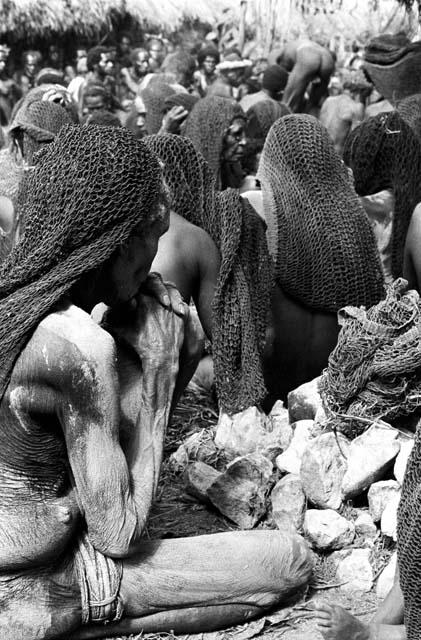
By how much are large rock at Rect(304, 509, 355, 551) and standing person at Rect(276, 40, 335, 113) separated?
9.86m

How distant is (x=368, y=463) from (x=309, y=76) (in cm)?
1028

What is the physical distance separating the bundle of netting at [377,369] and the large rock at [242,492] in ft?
1.29

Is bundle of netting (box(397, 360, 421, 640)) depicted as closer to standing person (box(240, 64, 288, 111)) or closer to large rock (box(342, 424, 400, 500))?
large rock (box(342, 424, 400, 500))

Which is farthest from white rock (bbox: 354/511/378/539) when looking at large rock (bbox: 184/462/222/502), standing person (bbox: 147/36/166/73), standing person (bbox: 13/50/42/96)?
standing person (bbox: 13/50/42/96)

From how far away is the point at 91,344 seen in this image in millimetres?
2830

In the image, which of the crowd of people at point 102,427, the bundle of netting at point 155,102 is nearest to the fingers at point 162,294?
the crowd of people at point 102,427

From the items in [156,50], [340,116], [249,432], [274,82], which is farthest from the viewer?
[156,50]

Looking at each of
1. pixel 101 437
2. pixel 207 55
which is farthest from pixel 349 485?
pixel 207 55

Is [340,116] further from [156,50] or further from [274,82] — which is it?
[156,50]

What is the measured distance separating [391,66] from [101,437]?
8.73m

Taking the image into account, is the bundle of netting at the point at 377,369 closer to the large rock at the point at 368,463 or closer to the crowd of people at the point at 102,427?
the large rock at the point at 368,463

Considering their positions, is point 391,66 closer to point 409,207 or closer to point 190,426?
point 409,207

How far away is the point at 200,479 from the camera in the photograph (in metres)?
4.09

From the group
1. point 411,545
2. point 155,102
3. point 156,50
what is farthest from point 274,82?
point 411,545
